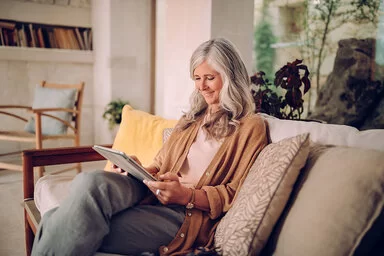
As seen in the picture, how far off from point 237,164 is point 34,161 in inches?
38.6

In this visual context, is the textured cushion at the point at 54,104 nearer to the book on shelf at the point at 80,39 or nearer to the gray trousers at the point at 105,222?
the book on shelf at the point at 80,39

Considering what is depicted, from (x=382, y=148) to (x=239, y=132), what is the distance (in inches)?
18.8

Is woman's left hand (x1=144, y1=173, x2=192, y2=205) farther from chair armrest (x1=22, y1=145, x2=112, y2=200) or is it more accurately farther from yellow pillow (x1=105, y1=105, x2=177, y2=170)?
chair armrest (x1=22, y1=145, x2=112, y2=200)

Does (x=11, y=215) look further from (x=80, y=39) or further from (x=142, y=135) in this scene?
(x=80, y=39)

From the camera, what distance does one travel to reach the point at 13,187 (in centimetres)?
307

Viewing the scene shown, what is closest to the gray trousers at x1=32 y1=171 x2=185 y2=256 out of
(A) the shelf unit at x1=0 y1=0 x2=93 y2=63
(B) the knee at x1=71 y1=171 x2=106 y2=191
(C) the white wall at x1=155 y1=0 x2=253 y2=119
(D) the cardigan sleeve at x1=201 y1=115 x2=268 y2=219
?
(B) the knee at x1=71 y1=171 x2=106 y2=191

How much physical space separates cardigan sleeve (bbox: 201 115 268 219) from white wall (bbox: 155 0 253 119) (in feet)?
5.00

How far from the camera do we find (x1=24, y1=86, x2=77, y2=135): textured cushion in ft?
10.4

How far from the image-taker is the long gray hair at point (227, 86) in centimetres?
136

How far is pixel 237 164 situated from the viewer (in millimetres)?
1251

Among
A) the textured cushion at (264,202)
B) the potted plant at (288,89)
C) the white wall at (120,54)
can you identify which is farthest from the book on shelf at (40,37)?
the textured cushion at (264,202)

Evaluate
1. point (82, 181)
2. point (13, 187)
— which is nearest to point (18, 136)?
point (13, 187)

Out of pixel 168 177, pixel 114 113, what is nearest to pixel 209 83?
pixel 168 177

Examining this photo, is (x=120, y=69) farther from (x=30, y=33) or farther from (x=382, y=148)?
(x=382, y=148)
